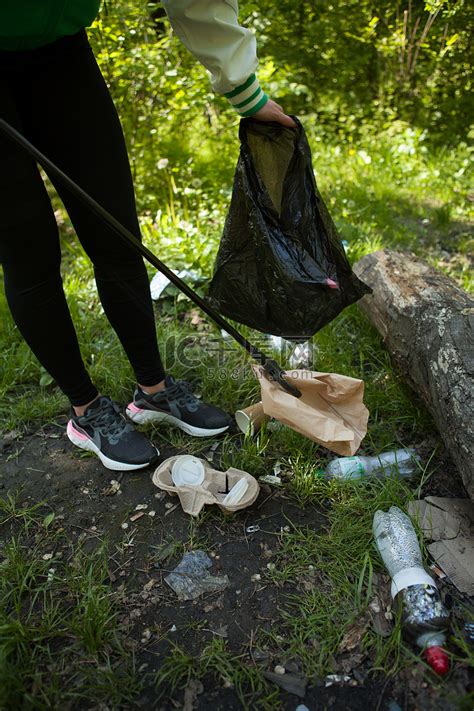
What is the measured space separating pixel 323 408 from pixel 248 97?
1033 millimetres

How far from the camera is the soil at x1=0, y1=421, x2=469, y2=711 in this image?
4.30 ft

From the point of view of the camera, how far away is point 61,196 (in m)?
1.67

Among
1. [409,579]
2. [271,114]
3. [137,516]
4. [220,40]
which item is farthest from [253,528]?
[220,40]

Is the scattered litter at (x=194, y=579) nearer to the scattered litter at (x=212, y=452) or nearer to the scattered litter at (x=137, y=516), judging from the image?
the scattered litter at (x=137, y=516)

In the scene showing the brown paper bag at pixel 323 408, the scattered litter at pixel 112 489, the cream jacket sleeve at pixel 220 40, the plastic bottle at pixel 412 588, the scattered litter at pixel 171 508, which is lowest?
the scattered litter at pixel 112 489

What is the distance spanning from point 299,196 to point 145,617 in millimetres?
Result: 1404

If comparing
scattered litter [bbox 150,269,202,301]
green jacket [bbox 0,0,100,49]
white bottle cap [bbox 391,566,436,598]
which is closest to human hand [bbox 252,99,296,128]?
green jacket [bbox 0,0,100,49]

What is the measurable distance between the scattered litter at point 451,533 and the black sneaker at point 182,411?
0.78 meters

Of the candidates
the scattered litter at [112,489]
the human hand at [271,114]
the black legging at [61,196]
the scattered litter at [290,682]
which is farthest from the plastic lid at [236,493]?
the human hand at [271,114]

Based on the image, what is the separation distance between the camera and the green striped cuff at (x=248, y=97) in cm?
163

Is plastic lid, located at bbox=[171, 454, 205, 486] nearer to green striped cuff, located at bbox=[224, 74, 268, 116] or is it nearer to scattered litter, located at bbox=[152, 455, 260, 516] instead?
scattered litter, located at bbox=[152, 455, 260, 516]

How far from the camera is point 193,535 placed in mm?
1718

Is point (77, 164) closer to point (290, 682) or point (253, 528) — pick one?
point (253, 528)

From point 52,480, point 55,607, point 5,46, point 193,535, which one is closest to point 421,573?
point 193,535
